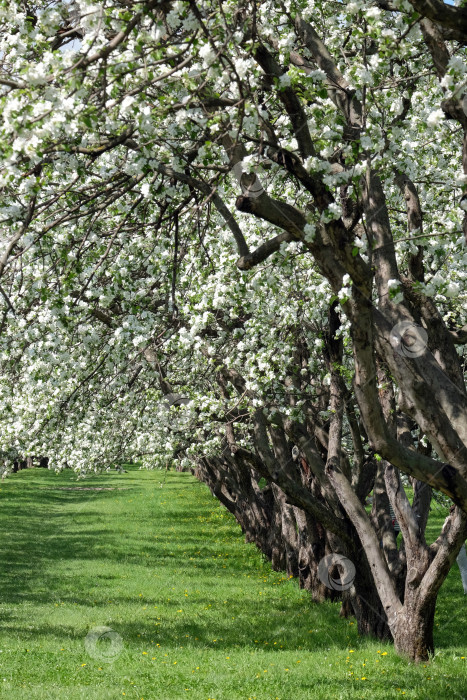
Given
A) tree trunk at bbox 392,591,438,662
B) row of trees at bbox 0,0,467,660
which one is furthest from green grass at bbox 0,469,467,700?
row of trees at bbox 0,0,467,660

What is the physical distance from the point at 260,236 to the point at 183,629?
28.3 ft

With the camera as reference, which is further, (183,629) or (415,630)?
(183,629)

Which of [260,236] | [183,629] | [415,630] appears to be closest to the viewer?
[260,236]

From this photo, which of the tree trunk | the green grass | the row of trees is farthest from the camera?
the tree trunk

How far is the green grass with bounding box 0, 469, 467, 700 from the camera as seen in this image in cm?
A: 1084

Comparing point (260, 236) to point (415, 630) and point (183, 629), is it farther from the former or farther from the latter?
point (183, 629)

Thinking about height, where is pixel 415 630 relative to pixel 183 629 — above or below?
A: above

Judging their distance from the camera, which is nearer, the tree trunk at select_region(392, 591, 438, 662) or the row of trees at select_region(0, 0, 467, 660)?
the row of trees at select_region(0, 0, 467, 660)

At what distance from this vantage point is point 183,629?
15133 mm

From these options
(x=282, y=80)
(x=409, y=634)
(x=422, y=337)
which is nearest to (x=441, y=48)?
(x=282, y=80)

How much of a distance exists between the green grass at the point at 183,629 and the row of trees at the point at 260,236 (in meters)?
1.08

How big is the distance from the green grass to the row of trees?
1076 millimetres

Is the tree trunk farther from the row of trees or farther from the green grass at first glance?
the green grass

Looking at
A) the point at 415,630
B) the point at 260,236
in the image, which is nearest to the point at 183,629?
the point at 415,630
